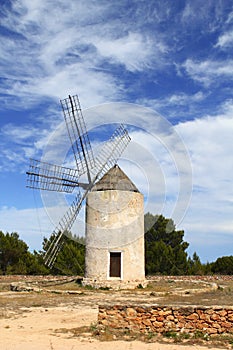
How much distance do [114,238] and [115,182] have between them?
8.59ft

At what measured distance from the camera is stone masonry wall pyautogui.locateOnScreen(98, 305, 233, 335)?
7832mm

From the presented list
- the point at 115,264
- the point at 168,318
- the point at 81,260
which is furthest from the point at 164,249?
the point at 168,318

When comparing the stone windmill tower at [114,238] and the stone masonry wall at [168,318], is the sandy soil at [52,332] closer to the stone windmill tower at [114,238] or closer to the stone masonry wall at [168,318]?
the stone masonry wall at [168,318]

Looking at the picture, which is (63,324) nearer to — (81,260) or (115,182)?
(115,182)

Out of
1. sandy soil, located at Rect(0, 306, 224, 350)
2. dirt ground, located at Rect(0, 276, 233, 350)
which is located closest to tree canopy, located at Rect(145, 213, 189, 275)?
dirt ground, located at Rect(0, 276, 233, 350)

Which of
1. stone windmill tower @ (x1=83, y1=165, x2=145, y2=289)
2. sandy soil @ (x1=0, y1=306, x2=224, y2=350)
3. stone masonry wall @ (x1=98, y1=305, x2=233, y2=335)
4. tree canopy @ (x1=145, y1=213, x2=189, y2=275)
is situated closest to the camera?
sandy soil @ (x1=0, y1=306, x2=224, y2=350)

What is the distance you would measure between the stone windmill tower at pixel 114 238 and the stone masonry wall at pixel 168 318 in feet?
28.9

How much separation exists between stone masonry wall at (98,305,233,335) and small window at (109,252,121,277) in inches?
362

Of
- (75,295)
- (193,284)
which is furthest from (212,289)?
(75,295)

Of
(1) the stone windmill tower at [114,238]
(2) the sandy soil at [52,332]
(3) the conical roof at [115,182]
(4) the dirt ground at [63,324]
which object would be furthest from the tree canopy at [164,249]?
(2) the sandy soil at [52,332]

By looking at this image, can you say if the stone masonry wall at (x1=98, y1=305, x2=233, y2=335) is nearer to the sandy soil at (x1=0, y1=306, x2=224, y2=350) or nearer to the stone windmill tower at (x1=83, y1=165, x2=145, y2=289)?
the sandy soil at (x1=0, y1=306, x2=224, y2=350)

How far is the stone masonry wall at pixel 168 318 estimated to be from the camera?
25.7ft

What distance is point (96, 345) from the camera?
7.06 m

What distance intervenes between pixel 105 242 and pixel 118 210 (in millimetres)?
1528
